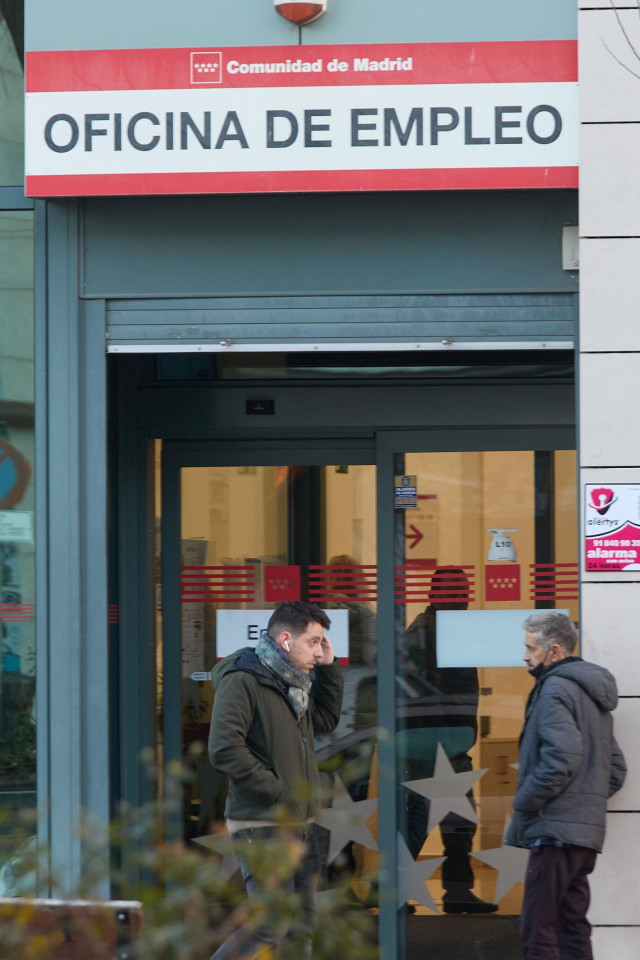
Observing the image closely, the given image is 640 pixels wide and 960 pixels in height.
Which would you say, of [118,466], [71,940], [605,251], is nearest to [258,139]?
[605,251]

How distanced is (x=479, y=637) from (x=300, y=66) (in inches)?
117

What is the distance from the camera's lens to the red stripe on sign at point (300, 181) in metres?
4.79

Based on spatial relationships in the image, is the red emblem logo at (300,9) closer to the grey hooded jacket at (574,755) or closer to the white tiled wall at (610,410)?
the white tiled wall at (610,410)

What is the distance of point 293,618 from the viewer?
15.6ft

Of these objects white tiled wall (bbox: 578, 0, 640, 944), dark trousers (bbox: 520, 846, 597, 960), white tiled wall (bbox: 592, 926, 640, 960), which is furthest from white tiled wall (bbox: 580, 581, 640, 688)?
white tiled wall (bbox: 592, 926, 640, 960)

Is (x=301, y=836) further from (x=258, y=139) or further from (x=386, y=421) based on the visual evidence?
(x=258, y=139)

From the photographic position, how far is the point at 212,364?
20.0ft

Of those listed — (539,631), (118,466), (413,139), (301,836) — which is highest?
(413,139)

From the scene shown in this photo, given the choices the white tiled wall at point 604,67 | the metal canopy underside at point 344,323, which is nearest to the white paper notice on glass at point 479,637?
the metal canopy underside at point 344,323

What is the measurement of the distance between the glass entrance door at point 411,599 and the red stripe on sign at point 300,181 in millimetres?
1593

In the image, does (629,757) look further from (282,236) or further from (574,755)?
(282,236)

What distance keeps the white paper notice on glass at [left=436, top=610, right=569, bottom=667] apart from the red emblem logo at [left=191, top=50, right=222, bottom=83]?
2.89 m

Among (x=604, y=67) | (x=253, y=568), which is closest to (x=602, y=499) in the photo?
(x=604, y=67)

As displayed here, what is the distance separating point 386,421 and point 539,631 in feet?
5.60
